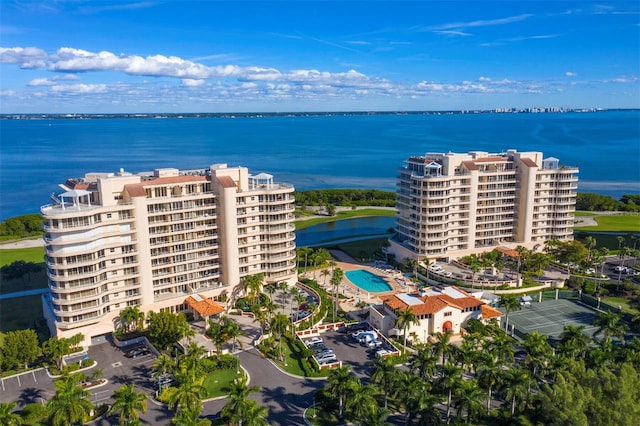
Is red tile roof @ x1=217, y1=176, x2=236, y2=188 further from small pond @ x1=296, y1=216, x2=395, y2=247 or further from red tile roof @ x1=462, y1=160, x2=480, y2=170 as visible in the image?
red tile roof @ x1=462, y1=160, x2=480, y2=170

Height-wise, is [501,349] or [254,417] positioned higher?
[501,349]

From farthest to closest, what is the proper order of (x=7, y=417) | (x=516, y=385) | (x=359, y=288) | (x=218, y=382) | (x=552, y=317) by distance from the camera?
(x=359, y=288) → (x=552, y=317) → (x=218, y=382) → (x=516, y=385) → (x=7, y=417)

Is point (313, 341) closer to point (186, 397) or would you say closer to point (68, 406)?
point (186, 397)

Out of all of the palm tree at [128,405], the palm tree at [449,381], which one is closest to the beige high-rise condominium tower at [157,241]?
the palm tree at [128,405]

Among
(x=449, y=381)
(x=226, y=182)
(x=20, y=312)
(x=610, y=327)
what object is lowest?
Answer: (x=20, y=312)

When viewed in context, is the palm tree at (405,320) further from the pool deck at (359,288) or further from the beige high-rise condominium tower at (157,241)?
the beige high-rise condominium tower at (157,241)

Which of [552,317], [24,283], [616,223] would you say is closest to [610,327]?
[552,317]
